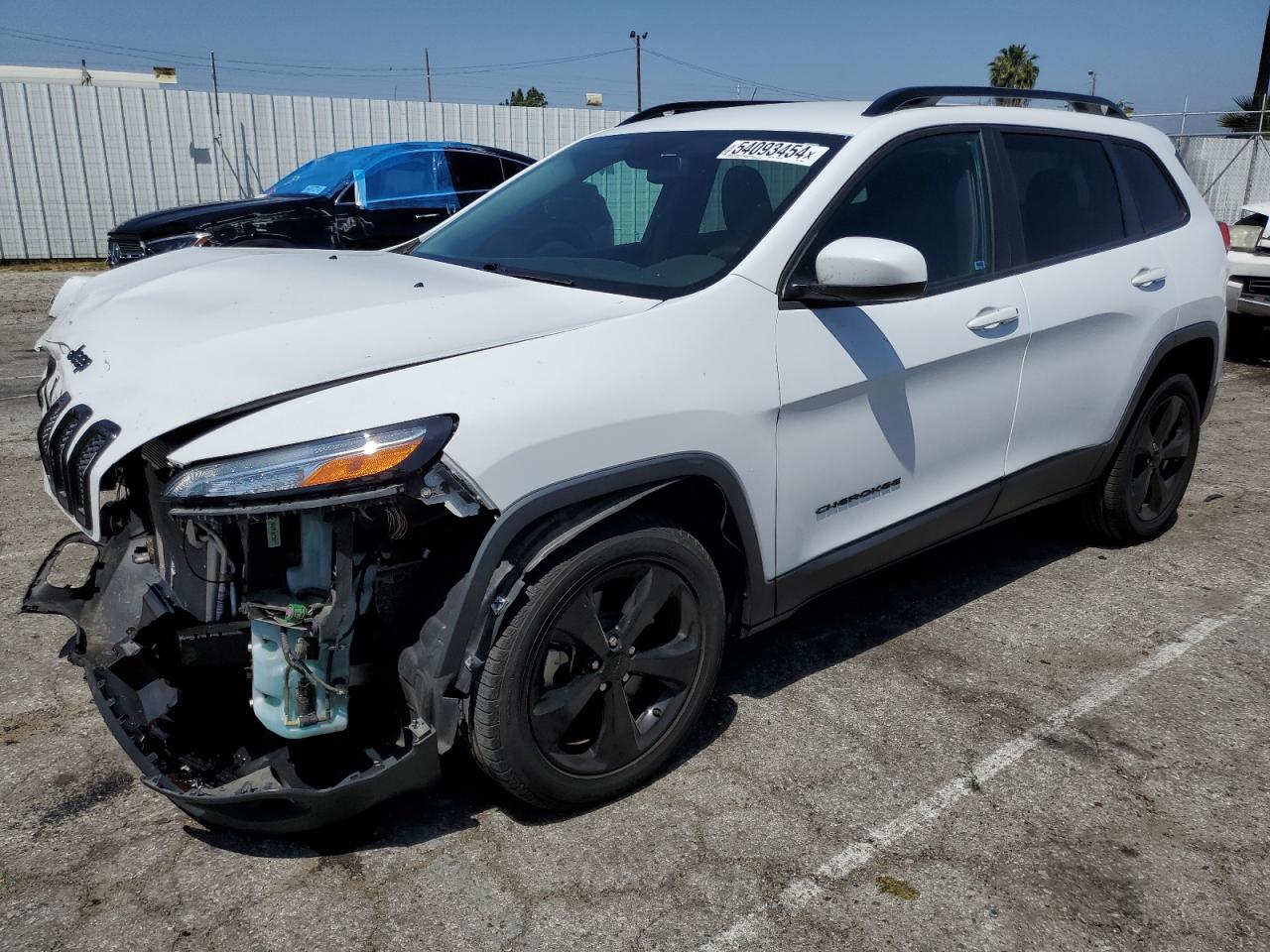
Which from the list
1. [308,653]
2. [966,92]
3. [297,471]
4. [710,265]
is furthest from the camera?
[966,92]

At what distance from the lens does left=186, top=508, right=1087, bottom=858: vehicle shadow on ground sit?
2736 mm

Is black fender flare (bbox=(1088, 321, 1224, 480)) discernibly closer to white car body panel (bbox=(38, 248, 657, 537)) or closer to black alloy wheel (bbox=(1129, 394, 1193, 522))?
black alloy wheel (bbox=(1129, 394, 1193, 522))

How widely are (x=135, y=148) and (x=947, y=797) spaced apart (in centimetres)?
1595

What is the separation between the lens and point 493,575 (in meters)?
2.44

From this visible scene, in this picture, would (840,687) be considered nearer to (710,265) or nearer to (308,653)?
(710,265)

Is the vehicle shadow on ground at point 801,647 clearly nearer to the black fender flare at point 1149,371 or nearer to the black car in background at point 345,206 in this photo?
the black fender flare at point 1149,371

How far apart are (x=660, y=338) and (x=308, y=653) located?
3.77ft

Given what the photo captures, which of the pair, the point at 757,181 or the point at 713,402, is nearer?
the point at 713,402

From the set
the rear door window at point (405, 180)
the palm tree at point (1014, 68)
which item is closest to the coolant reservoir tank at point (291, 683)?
the rear door window at point (405, 180)

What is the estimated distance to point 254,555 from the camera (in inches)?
92.8

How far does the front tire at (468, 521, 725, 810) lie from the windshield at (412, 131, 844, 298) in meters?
0.77

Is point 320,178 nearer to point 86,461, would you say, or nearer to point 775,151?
point 775,151

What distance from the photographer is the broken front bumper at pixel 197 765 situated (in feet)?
7.73

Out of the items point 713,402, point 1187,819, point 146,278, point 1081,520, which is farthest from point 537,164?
point 1187,819
